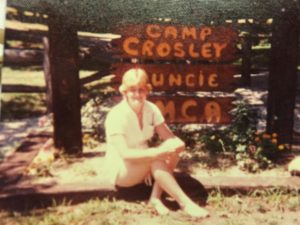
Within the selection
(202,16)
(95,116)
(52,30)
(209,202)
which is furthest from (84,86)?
(209,202)

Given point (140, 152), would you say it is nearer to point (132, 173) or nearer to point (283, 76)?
point (132, 173)

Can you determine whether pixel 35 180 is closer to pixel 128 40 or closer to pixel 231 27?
pixel 128 40

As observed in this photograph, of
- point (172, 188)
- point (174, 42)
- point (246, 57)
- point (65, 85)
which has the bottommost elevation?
point (172, 188)

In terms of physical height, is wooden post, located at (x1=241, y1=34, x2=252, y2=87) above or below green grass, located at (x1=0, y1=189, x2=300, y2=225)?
above

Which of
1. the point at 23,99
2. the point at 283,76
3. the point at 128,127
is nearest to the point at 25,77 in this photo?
the point at 23,99

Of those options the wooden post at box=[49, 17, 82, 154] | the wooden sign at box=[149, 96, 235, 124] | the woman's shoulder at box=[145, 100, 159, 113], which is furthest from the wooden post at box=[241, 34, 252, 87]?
the wooden post at box=[49, 17, 82, 154]

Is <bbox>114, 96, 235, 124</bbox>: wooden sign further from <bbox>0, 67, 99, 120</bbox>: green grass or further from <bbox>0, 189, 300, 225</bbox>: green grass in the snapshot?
<bbox>0, 67, 99, 120</bbox>: green grass
